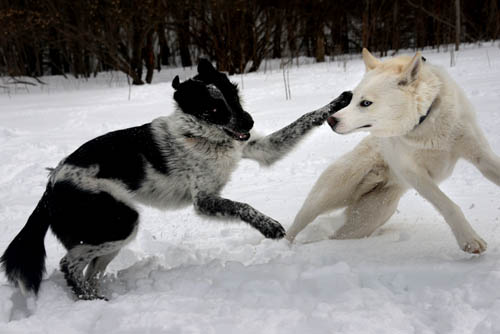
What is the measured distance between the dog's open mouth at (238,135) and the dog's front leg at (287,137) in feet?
0.74

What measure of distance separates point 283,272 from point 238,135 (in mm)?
1110

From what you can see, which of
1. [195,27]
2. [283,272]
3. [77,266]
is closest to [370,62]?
[283,272]

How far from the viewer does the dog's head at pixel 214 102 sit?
324 cm

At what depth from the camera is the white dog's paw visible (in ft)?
8.57

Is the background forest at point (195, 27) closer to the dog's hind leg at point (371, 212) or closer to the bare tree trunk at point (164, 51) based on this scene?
the bare tree trunk at point (164, 51)

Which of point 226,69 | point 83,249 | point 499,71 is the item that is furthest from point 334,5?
point 83,249

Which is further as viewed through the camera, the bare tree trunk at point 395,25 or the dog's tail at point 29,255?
the bare tree trunk at point 395,25

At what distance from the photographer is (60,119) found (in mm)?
9062

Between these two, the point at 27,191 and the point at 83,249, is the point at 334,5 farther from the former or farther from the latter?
the point at 83,249

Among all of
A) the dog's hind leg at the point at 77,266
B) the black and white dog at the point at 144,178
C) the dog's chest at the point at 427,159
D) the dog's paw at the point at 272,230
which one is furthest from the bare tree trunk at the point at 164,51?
the dog's paw at the point at 272,230

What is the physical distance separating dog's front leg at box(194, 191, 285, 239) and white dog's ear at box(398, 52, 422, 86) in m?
1.22

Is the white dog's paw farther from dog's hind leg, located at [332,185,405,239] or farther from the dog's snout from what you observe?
the dog's snout

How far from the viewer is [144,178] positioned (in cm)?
319

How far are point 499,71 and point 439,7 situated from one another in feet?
33.8
